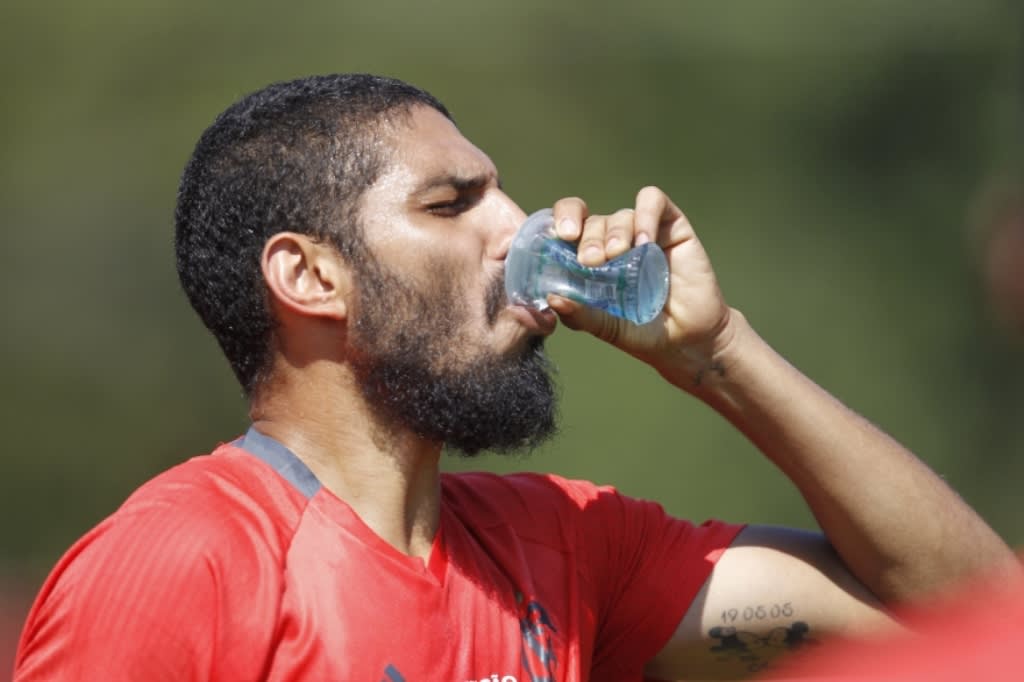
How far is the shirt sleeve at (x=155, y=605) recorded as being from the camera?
2137 millimetres

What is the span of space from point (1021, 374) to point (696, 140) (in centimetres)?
242

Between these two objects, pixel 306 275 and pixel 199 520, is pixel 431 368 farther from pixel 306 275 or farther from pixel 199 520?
pixel 199 520

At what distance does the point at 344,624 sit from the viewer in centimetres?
234

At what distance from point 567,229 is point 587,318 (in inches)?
6.8

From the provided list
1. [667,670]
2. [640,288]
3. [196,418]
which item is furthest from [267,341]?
[196,418]

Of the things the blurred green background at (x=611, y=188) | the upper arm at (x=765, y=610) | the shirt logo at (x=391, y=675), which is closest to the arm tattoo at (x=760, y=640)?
the upper arm at (x=765, y=610)

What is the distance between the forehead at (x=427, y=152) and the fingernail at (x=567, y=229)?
254mm

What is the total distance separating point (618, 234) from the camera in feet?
8.29

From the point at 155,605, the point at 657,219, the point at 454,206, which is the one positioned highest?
the point at 657,219

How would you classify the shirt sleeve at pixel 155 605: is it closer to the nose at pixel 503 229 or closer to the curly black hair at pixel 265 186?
the curly black hair at pixel 265 186

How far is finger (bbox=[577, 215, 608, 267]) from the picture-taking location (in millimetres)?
2504

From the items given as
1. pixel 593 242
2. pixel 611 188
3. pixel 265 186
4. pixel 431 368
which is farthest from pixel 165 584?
pixel 611 188

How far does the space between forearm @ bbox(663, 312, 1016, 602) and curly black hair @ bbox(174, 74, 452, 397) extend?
72 centimetres

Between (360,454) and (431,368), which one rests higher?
(431,368)
